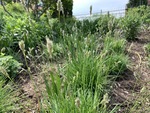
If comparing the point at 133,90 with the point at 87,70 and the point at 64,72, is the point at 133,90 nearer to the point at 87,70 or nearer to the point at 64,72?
the point at 87,70

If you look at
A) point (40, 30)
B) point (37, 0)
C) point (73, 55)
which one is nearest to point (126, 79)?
point (73, 55)

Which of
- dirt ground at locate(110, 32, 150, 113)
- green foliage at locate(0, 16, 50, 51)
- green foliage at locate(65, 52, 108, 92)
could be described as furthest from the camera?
green foliage at locate(0, 16, 50, 51)

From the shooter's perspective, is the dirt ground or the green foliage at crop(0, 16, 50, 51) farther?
the green foliage at crop(0, 16, 50, 51)

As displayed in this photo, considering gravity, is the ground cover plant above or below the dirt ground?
above

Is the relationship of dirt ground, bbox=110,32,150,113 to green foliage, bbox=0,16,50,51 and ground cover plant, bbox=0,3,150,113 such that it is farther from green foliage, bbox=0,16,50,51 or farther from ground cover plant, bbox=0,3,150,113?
green foliage, bbox=0,16,50,51

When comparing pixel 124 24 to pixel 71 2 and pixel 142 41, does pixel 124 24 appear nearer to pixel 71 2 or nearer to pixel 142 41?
pixel 142 41

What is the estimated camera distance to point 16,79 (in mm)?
4098

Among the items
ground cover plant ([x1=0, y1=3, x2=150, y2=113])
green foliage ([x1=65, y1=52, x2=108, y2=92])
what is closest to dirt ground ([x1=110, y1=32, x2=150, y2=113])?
ground cover plant ([x1=0, y1=3, x2=150, y2=113])

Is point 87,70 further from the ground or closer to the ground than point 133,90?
further from the ground

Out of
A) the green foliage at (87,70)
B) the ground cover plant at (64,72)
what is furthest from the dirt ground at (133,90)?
the green foliage at (87,70)

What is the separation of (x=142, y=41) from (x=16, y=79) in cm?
426

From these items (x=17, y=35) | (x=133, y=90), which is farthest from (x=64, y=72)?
(x=17, y=35)

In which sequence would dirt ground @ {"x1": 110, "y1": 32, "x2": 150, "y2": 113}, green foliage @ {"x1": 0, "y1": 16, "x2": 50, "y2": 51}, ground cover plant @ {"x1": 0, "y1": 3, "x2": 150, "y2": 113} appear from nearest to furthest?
ground cover plant @ {"x1": 0, "y1": 3, "x2": 150, "y2": 113}
dirt ground @ {"x1": 110, "y1": 32, "x2": 150, "y2": 113}
green foliage @ {"x1": 0, "y1": 16, "x2": 50, "y2": 51}

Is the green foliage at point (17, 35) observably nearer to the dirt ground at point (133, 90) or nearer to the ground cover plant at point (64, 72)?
the ground cover plant at point (64, 72)
